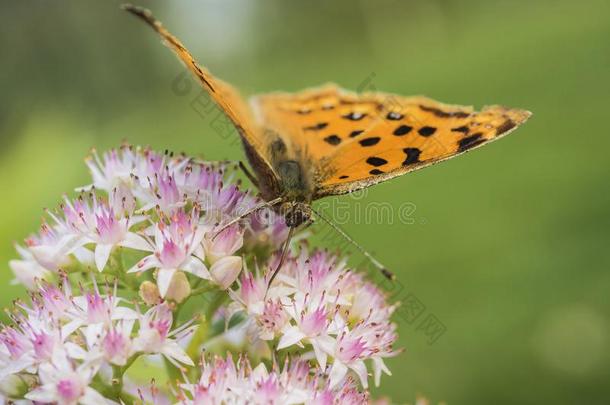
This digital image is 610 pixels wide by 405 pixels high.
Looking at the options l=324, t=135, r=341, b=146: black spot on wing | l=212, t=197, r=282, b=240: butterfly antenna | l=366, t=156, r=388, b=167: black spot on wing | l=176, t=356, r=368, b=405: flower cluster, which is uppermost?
l=324, t=135, r=341, b=146: black spot on wing

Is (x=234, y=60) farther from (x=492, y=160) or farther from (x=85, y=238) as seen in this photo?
(x=85, y=238)

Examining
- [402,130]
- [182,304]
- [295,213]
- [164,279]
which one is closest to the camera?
[164,279]

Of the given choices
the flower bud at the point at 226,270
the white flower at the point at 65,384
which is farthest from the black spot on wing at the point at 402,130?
the white flower at the point at 65,384

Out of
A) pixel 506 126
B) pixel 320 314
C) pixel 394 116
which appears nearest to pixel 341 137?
pixel 394 116

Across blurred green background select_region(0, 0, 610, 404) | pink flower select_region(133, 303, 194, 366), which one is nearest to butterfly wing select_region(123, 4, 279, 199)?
pink flower select_region(133, 303, 194, 366)

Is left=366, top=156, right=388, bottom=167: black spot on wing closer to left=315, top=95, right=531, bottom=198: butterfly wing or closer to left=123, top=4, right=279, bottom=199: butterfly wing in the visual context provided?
left=315, top=95, right=531, bottom=198: butterfly wing

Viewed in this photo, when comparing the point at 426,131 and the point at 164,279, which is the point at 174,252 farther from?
the point at 426,131
